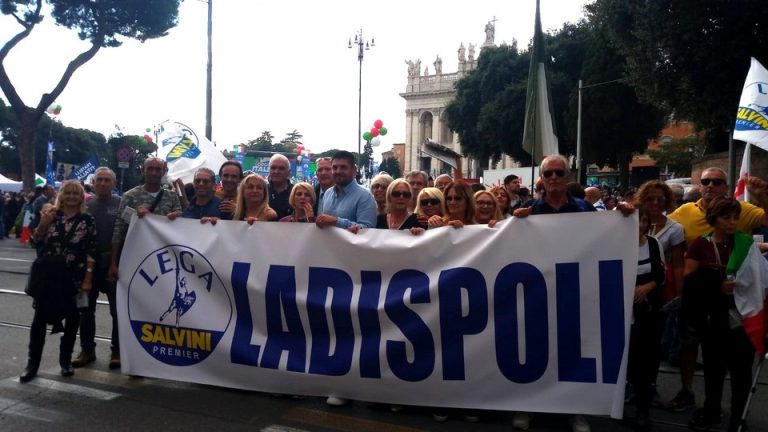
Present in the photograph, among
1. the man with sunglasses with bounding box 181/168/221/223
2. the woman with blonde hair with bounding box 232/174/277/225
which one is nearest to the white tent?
the man with sunglasses with bounding box 181/168/221/223

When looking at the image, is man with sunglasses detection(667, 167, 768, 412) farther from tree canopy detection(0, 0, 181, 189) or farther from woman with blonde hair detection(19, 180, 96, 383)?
tree canopy detection(0, 0, 181, 189)

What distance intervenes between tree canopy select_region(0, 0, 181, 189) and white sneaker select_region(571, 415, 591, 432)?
82.2ft

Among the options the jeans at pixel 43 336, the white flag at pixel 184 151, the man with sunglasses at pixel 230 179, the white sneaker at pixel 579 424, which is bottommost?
the white sneaker at pixel 579 424

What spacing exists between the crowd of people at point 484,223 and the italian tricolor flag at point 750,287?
2.3 inches

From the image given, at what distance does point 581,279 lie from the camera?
399cm

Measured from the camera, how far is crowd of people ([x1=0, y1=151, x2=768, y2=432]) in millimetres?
4121

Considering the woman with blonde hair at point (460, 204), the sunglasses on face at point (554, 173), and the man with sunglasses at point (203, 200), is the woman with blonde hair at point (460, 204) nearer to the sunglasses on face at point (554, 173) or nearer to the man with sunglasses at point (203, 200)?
the sunglasses on face at point (554, 173)

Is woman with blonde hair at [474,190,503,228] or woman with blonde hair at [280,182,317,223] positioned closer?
woman with blonde hair at [474,190,503,228]

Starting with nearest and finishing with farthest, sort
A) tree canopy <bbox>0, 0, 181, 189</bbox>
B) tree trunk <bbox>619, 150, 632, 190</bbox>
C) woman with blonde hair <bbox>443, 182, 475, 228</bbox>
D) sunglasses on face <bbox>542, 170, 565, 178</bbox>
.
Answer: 1. sunglasses on face <bbox>542, 170, 565, 178</bbox>
2. woman with blonde hair <bbox>443, 182, 475, 228</bbox>
3. tree canopy <bbox>0, 0, 181, 189</bbox>
4. tree trunk <bbox>619, 150, 632, 190</bbox>

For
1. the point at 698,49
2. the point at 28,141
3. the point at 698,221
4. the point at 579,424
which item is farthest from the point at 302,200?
the point at 28,141

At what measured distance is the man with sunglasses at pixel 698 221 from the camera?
4699 millimetres

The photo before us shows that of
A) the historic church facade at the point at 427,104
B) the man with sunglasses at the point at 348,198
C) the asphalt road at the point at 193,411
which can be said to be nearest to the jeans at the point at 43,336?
the asphalt road at the point at 193,411

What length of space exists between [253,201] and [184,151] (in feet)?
15.0

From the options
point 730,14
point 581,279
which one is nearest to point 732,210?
point 581,279
